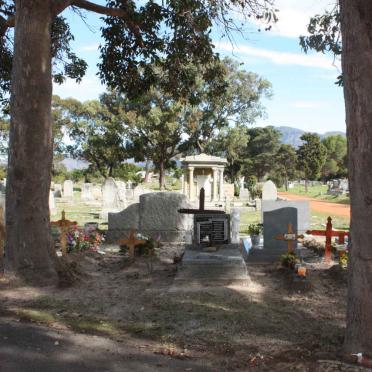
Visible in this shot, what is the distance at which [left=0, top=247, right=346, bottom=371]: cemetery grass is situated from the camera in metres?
4.82

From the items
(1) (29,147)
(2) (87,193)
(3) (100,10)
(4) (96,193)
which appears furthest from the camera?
(2) (87,193)

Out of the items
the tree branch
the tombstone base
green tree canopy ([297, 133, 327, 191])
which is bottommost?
the tombstone base

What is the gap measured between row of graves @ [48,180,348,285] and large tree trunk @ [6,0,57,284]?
2.40m

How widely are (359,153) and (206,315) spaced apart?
114 inches

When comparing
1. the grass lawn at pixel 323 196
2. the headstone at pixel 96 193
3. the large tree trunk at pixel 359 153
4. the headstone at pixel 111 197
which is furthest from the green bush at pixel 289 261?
the headstone at pixel 96 193

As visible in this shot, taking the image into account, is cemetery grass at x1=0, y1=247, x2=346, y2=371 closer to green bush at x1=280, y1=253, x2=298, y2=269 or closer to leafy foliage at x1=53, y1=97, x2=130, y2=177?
green bush at x1=280, y1=253, x2=298, y2=269

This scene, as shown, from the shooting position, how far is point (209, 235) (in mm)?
8898

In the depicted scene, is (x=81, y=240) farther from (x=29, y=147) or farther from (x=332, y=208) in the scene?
(x=332, y=208)

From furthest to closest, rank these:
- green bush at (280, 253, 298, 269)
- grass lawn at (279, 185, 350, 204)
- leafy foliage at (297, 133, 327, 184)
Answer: leafy foliage at (297, 133, 327, 184) → grass lawn at (279, 185, 350, 204) → green bush at (280, 253, 298, 269)

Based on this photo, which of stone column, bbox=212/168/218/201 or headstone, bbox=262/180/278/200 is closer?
headstone, bbox=262/180/278/200

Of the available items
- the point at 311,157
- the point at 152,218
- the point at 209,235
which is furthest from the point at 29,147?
the point at 311,157

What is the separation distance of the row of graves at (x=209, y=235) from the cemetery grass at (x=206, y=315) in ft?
1.51

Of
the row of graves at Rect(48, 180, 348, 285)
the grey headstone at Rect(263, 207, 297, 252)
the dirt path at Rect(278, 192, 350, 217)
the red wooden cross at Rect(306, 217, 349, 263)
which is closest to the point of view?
the row of graves at Rect(48, 180, 348, 285)

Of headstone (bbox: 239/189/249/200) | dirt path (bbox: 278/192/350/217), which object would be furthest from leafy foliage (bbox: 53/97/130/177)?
dirt path (bbox: 278/192/350/217)
